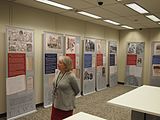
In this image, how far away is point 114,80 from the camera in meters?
8.39

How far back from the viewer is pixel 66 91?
2.72 meters

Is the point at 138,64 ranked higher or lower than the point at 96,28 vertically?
lower

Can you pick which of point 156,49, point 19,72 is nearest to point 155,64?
point 156,49

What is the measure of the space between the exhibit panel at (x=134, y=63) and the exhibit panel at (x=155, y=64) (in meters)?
0.48

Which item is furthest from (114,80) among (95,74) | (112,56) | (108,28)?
(108,28)

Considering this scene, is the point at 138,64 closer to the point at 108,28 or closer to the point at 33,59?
the point at 108,28

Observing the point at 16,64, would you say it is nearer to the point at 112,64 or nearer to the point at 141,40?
the point at 112,64

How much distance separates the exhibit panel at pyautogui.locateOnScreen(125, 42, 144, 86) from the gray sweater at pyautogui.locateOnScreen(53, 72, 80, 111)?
20.2ft

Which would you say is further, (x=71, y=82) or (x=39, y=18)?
(x=39, y=18)

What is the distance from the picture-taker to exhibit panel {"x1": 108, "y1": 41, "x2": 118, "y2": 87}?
802 cm

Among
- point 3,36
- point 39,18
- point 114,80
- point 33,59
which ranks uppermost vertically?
point 39,18

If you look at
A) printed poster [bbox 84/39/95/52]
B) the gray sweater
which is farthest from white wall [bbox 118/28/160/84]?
the gray sweater

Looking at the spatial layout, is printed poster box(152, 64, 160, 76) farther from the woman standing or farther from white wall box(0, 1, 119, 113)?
the woman standing

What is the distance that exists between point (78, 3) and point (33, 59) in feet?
5.82
